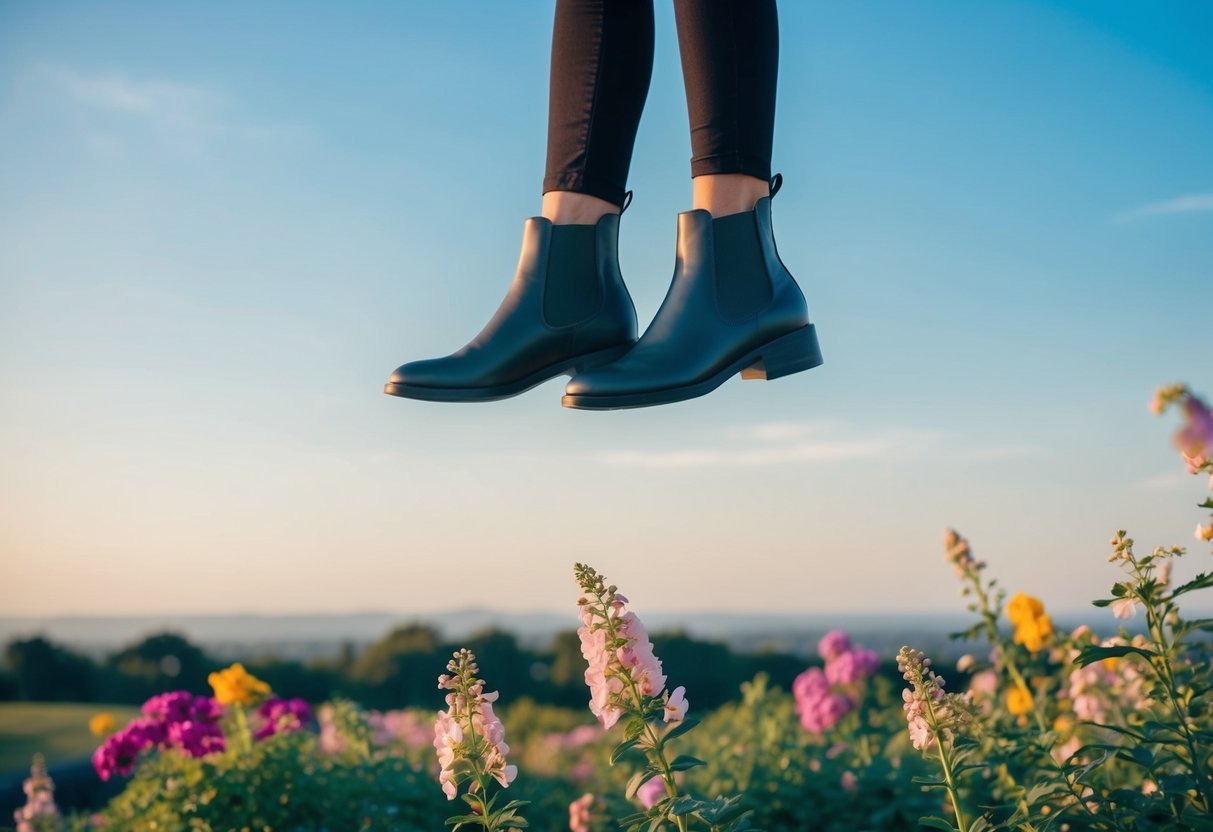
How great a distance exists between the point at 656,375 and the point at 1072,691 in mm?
2375

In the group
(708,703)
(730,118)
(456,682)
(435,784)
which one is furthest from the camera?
(708,703)

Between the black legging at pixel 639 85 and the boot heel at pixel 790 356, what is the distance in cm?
28

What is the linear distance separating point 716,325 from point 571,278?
0.90ft

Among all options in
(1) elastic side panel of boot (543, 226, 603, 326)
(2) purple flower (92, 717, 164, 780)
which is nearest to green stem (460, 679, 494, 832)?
(1) elastic side panel of boot (543, 226, 603, 326)

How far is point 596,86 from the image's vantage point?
169 cm

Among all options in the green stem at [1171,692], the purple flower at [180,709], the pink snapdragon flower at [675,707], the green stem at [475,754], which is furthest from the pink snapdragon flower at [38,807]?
the green stem at [1171,692]

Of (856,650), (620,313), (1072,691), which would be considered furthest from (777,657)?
(620,313)

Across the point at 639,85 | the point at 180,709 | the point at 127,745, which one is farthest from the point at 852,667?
the point at 639,85

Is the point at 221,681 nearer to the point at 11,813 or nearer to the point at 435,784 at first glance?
the point at 435,784

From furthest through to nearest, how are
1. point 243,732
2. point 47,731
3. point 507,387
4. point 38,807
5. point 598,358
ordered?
point 47,731 < point 38,807 < point 243,732 < point 598,358 < point 507,387

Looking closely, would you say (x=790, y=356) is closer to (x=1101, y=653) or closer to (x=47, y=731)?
(x=1101, y=653)

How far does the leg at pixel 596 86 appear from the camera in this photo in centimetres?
169

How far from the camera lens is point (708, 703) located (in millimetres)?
7539

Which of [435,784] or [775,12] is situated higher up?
[775,12]
